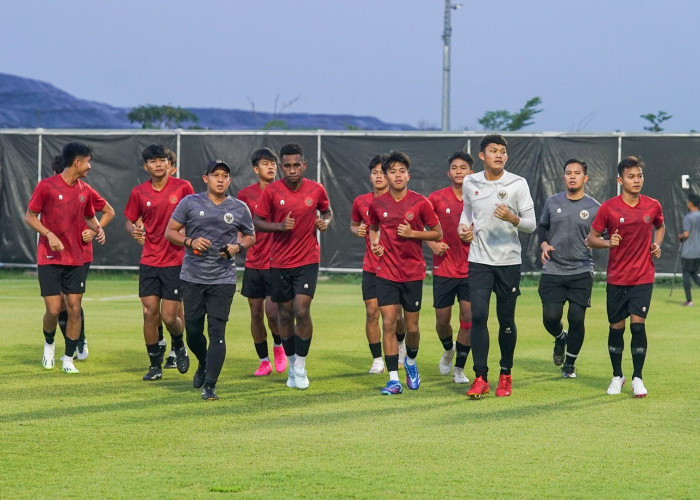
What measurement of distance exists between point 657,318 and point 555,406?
8.53 m

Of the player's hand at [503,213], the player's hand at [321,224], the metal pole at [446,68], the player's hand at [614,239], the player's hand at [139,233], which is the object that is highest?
the metal pole at [446,68]

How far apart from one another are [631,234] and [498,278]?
1.25m

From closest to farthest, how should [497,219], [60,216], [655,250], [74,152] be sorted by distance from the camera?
[497,219], [655,250], [74,152], [60,216]

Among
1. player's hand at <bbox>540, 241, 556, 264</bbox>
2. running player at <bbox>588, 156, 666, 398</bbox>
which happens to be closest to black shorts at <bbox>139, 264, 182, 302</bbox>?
player's hand at <bbox>540, 241, 556, 264</bbox>

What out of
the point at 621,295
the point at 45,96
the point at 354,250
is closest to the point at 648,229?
the point at 621,295

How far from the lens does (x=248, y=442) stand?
24.7ft

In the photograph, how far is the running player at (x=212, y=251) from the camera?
9461 mm

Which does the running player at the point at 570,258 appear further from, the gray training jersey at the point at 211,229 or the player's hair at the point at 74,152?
the player's hair at the point at 74,152

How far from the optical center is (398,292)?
10.2 m

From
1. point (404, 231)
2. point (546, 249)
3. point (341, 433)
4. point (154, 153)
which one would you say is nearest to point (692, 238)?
point (546, 249)

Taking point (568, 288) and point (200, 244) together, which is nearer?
point (200, 244)

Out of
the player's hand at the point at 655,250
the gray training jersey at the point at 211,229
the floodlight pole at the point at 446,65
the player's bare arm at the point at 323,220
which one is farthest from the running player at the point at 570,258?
the floodlight pole at the point at 446,65

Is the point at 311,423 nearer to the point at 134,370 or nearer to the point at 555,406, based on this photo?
the point at 555,406

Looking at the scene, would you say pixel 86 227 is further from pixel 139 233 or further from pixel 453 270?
pixel 453 270
